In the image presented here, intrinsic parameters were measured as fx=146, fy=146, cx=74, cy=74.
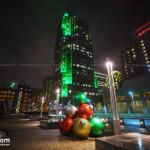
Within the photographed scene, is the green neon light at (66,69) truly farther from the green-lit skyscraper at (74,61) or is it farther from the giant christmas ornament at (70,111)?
the giant christmas ornament at (70,111)

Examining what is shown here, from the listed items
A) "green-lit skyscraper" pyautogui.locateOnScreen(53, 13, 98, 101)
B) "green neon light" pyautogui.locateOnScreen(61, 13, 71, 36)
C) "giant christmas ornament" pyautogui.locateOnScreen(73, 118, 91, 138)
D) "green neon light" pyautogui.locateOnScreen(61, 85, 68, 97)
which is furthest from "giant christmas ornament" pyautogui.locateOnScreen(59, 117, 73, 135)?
"green neon light" pyautogui.locateOnScreen(61, 13, 71, 36)

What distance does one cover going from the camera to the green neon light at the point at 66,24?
144400 mm

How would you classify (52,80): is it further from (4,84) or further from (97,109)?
(97,109)

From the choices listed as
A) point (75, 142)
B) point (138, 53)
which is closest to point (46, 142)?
point (75, 142)

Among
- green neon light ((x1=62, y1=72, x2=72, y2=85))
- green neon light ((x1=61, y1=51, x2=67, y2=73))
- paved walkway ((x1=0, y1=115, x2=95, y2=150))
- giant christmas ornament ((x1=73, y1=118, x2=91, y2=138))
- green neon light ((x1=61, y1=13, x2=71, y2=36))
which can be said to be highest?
green neon light ((x1=61, y1=13, x2=71, y2=36))

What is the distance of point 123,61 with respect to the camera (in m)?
152

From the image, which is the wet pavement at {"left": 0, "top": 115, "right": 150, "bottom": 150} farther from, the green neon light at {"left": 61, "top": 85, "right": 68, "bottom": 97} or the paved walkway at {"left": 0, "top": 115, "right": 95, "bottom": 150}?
the green neon light at {"left": 61, "top": 85, "right": 68, "bottom": 97}

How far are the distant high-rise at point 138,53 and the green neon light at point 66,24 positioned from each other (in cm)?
6028

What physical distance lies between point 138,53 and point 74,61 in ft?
191

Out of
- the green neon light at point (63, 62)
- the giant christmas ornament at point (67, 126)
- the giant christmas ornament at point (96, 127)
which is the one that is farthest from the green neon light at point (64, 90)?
the giant christmas ornament at point (96, 127)

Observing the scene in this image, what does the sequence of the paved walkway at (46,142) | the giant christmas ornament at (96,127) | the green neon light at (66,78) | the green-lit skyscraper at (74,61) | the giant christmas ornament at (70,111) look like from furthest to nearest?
the green neon light at (66,78), the green-lit skyscraper at (74,61), the giant christmas ornament at (70,111), the giant christmas ornament at (96,127), the paved walkway at (46,142)

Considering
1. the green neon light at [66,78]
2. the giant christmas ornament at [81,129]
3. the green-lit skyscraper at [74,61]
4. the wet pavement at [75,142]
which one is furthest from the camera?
the green neon light at [66,78]

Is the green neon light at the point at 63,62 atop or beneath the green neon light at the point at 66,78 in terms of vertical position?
atop

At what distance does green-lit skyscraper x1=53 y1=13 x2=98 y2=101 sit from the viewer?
118594 mm
